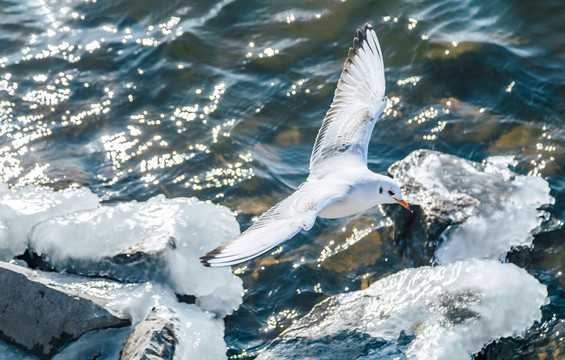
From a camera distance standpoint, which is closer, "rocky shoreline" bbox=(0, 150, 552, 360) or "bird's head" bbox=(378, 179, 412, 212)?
"rocky shoreline" bbox=(0, 150, 552, 360)

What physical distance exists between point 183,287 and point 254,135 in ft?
7.72

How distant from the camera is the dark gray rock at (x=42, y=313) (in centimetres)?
467

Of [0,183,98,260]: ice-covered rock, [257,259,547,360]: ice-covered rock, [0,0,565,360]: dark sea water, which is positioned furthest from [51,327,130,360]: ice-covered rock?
[0,183,98,260]: ice-covered rock

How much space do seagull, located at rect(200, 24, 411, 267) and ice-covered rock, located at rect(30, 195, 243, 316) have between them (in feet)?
3.05

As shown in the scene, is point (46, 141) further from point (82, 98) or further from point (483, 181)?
point (483, 181)

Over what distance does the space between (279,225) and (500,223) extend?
2.16m

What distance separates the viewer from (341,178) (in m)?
5.14

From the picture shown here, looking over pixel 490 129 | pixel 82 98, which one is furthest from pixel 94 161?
pixel 490 129

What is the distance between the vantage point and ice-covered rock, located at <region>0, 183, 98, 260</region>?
5.57 m

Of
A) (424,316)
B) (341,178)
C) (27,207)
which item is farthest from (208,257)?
(27,207)

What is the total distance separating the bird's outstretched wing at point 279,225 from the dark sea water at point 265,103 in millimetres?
1030

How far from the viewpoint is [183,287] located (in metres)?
5.26

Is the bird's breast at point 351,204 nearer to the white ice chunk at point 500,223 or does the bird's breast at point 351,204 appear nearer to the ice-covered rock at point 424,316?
the ice-covered rock at point 424,316

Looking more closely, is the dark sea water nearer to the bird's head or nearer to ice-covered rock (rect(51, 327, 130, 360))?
the bird's head
